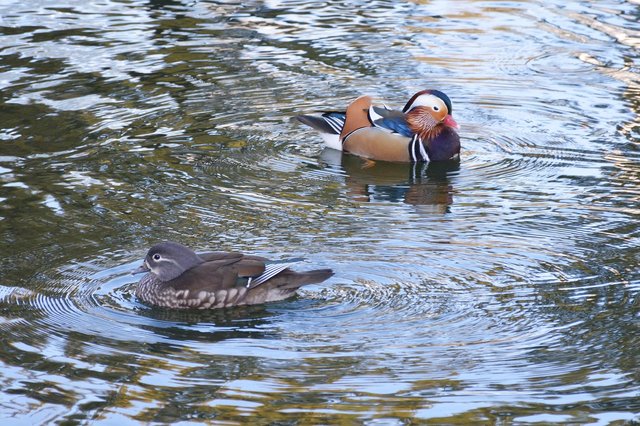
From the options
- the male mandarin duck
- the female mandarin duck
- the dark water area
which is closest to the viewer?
the dark water area

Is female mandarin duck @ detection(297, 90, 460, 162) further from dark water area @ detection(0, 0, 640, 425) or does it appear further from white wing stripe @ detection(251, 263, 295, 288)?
white wing stripe @ detection(251, 263, 295, 288)

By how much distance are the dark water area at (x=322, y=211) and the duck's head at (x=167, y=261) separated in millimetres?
Result: 257

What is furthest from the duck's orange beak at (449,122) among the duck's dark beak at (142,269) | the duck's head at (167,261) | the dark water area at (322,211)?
the duck's dark beak at (142,269)

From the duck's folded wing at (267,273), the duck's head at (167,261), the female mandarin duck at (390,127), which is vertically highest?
the duck's head at (167,261)

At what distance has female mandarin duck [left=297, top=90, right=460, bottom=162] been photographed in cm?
1340

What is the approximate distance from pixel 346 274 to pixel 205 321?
1.16m

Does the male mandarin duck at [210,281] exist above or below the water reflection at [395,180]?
above

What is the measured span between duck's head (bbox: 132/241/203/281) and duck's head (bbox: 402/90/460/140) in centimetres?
485

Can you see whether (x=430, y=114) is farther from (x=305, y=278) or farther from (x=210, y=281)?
(x=210, y=281)

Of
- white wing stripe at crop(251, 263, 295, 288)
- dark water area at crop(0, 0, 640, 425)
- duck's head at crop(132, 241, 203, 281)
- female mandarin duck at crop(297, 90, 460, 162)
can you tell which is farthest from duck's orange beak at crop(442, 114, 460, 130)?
duck's head at crop(132, 241, 203, 281)

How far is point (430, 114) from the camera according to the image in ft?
44.6

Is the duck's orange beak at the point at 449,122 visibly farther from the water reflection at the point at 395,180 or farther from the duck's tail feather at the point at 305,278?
the duck's tail feather at the point at 305,278

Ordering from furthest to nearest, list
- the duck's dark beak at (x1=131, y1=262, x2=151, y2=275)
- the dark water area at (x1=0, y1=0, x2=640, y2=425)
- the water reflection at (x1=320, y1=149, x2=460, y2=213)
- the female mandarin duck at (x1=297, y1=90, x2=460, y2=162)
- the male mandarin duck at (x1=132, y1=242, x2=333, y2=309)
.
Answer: the female mandarin duck at (x1=297, y1=90, x2=460, y2=162)
the water reflection at (x1=320, y1=149, x2=460, y2=213)
the duck's dark beak at (x1=131, y1=262, x2=151, y2=275)
the male mandarin duck at (x1=132, y1=242, x2=333, y2=309)
the dark water area at (x1=0, y1=0, x2=640, y2=425)

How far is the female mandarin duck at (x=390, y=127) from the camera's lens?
527 inches
